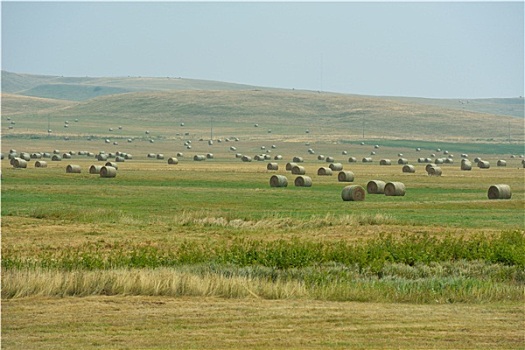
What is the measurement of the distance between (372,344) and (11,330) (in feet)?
19.5

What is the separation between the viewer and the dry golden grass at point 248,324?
16.4 m

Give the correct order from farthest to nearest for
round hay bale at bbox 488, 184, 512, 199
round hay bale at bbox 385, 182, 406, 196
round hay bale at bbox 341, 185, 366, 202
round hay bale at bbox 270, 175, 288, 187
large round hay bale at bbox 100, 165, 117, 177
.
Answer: large round hay bale at bbox 100, 165, 117, 177 < round hay bale at bbox 270, 175, 288, 187 < round hay bale at bbox 385, 182, 406, 196 < round hay bale at bbox 488, 184, 512, 199 < round hay bale at bbox 341, 185, 366, 202

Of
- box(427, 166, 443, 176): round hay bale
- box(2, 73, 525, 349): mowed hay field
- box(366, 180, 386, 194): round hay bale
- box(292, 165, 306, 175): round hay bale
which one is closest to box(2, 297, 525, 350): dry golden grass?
box(2, 73, 525, 349): mowed hay field

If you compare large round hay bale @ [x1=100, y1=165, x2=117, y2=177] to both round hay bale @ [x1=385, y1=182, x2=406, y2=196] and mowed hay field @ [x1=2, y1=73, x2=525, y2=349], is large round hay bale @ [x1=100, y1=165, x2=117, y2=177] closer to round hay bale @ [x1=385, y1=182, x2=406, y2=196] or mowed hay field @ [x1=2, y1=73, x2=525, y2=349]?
mowed hay field @ [x1=2, y1=73, x2=525, y2=349]

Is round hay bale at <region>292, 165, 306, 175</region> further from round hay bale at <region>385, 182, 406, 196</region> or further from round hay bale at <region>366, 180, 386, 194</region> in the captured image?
round hay bale at <region>385, 182, 406, 196</region>

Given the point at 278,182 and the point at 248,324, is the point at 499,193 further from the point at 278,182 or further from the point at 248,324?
the point at 248,324

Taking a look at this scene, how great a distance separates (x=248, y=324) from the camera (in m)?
17.9

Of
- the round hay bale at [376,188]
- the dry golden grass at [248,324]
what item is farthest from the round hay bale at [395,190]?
the dry golden grass at [248,324]

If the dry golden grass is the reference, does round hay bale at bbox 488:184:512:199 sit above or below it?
above

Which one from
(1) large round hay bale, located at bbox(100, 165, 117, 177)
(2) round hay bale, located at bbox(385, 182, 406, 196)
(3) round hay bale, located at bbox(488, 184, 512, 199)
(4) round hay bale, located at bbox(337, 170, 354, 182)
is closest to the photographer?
(3) round hay bale, located at bbox(488, 184, 512, 199)

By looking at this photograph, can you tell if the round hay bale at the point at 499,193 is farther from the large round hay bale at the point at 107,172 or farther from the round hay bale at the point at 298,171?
the large round hay bale at the point at 107,172

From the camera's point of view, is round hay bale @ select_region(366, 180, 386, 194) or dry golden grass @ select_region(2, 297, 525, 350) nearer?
dry golden grass @ select_region(2, 297, 525, 350)

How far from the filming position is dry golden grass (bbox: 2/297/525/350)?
1641 centimetres

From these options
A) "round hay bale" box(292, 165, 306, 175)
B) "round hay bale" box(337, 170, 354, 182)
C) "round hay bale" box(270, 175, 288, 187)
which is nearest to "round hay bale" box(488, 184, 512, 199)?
"round hay bale" box(270, 175, 288, 187)
